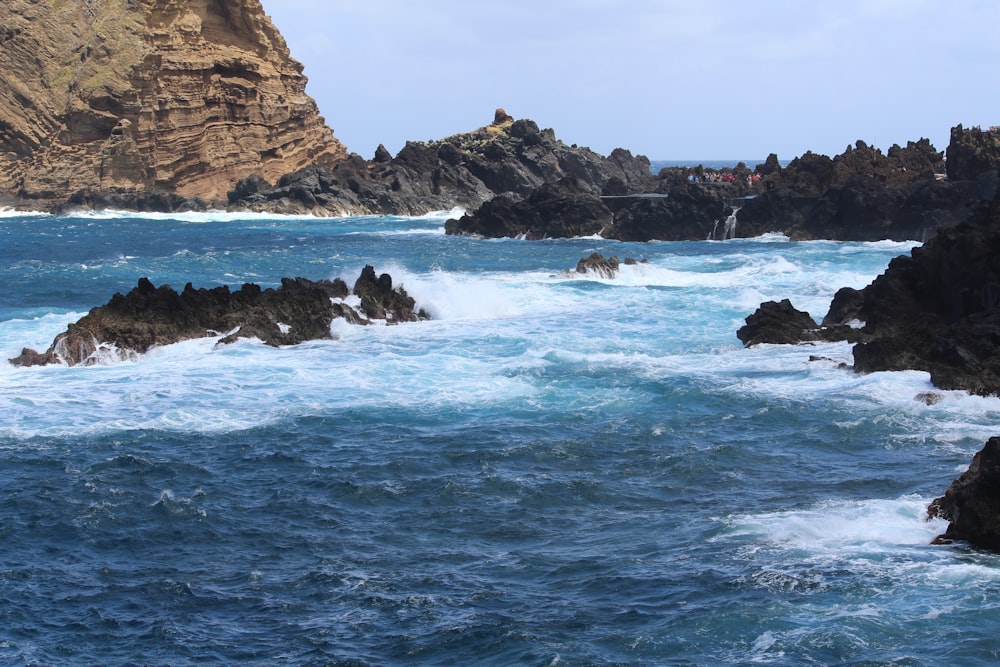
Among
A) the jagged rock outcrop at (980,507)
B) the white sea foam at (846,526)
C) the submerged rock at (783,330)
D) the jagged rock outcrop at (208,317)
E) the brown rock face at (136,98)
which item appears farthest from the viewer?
the brown rock face at (136,98)

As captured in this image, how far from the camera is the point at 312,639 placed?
376 inches

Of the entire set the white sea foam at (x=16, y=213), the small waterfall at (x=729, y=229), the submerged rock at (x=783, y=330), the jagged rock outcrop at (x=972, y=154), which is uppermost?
the jagged rock outcrop at (x=972, y=154)

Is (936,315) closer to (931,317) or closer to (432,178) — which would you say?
(931,317)

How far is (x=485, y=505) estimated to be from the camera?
13.3 meters

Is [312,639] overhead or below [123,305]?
below

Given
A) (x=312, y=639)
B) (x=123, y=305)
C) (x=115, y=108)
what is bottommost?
(x=312, y=639)

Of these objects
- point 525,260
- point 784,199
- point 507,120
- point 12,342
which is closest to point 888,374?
point 12,342

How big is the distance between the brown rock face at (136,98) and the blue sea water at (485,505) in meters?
66.8

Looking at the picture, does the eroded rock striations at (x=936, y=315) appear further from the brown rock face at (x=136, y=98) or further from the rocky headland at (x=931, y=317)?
the brown rock face at (x=136, y=98)

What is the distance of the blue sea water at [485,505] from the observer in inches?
375

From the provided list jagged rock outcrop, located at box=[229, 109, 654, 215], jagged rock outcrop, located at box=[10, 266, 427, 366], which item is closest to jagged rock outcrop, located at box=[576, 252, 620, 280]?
jagged rock outcrop, located at box=[10, 266, 427, 366]

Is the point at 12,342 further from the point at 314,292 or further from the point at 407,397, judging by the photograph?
the point at 407,397

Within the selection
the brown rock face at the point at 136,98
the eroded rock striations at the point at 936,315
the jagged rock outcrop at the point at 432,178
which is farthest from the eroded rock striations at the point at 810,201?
the brown rock face at the point at 136,98

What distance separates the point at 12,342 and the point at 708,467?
17.0 m
